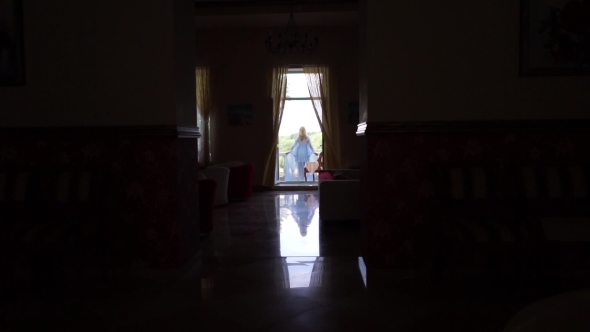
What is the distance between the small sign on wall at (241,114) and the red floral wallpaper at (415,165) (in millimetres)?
7130

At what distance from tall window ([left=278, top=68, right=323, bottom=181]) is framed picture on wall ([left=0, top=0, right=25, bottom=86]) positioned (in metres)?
7.35

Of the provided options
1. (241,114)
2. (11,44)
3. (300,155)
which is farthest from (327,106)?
(11,44)

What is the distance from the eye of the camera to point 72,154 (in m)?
3.62

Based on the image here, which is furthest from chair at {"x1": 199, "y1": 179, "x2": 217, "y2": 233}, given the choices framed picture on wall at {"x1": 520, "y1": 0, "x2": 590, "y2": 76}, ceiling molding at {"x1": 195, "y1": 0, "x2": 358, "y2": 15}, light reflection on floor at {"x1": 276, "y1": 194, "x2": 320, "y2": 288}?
ceiling molding at {"x1": 195, "y1": 0, "x2": 358, "y2": 15}

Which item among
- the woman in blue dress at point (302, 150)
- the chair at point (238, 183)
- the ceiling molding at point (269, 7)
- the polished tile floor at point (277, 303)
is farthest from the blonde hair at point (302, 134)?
the polished tile floor at point (277, 303)

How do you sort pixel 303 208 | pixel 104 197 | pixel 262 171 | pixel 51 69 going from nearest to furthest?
pixel 104 197
pixel 51 69
pixel 303 208
pixel 262 171

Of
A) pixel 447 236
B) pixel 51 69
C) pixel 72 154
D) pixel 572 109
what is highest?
pixel 51 69

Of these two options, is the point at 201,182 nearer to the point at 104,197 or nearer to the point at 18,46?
the point at 104,197

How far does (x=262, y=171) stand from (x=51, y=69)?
7052mm

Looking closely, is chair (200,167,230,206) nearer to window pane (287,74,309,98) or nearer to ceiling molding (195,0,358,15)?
window pane (287,74,309,98)

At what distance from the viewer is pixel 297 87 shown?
35.3 feet

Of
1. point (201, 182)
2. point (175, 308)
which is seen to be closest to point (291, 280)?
point (175, 308)

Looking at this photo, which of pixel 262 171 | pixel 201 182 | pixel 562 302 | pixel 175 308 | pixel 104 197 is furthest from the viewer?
pixel 262 171

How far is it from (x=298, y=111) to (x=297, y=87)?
60 centimetres
